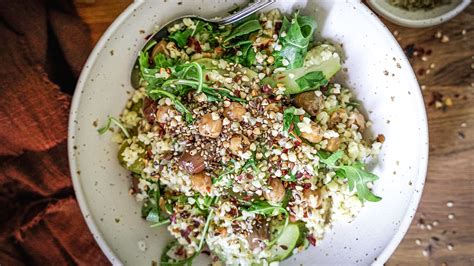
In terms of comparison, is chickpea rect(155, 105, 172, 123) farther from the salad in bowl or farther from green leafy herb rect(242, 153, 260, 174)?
green leafy herb rect(242, 153, 260, 174)

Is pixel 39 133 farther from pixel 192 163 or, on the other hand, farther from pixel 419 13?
pixel 419 13

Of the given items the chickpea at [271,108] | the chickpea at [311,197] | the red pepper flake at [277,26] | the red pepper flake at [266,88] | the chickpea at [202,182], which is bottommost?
the chickpea at [311,197]

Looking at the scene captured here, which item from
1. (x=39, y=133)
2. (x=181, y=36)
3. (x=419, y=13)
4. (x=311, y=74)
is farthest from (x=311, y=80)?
(x=39, y=133)

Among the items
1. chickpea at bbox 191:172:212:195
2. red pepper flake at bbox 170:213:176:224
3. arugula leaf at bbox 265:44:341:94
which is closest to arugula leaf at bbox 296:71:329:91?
arugula leaf at bbox 265:44:341:94

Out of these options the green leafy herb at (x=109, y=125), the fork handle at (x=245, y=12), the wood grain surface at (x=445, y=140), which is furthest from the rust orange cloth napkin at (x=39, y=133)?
the fork handle at (x=245, y=12)

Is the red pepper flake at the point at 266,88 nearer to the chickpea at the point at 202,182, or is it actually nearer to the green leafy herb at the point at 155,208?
the chickpea at the point at 202,182

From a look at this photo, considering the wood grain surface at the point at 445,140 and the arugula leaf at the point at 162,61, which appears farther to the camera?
the wood grain surface at the point at 445,140
